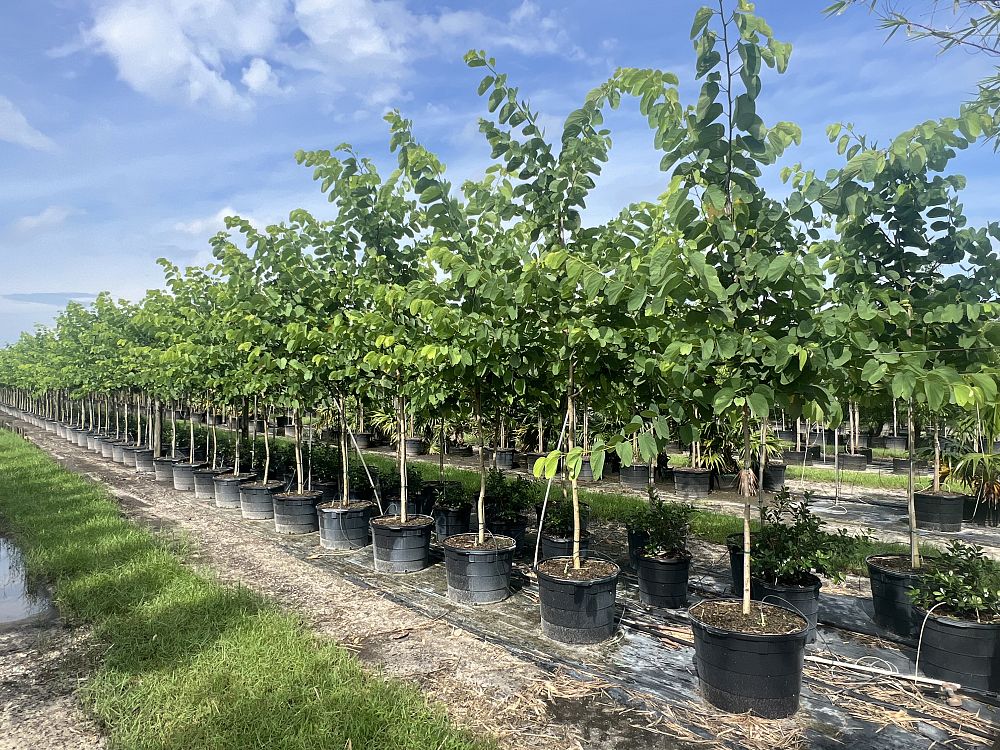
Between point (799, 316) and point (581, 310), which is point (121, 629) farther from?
point (799, 316)

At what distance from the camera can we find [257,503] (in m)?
8.73

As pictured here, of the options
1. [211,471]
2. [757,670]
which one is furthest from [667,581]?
[211,471]

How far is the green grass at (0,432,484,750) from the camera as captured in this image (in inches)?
121

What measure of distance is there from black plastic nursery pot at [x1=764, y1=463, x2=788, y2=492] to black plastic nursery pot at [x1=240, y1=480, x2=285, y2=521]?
968cm

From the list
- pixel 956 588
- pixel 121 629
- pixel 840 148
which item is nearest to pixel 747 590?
pixel 956 588

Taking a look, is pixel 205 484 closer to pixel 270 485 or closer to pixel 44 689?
pixel 270 485

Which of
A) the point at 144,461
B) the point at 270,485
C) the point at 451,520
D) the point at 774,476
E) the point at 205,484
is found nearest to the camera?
the point at 451,520

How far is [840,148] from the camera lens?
400cm

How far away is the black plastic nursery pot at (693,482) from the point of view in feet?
37.6

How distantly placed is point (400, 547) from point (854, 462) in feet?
45.4

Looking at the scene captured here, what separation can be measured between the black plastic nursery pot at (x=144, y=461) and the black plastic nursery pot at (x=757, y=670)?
1357 cm

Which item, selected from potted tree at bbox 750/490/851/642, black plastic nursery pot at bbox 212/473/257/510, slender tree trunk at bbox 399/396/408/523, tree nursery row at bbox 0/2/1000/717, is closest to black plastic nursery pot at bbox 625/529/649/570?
tree nursery row at bbox 0/2/1000/717

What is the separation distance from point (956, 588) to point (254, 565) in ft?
20.3

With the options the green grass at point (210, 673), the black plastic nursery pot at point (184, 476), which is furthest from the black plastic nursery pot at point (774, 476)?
the black plastic nursery pot at point (184, 476)
